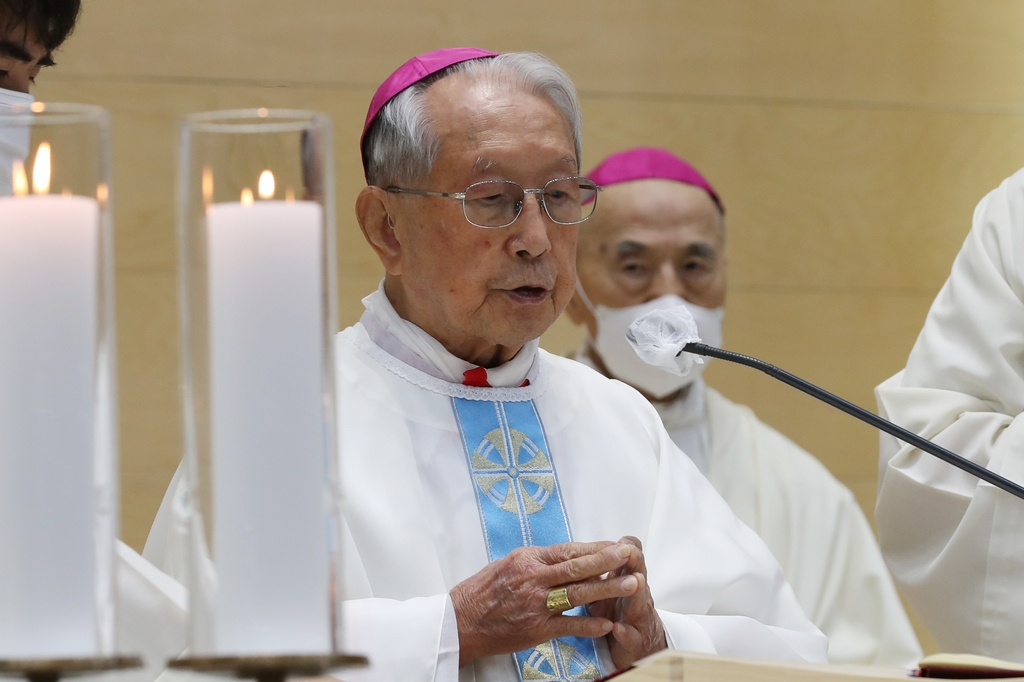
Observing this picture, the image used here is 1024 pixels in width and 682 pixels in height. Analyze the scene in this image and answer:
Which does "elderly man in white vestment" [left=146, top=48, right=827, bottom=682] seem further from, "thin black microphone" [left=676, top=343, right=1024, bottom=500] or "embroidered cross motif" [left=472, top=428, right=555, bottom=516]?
"thin black microphone" [left=676, top=343, right=1024, bottom=500]

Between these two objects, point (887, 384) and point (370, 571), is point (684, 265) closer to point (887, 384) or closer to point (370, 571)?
point (887, 384)

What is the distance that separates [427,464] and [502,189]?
597 mm

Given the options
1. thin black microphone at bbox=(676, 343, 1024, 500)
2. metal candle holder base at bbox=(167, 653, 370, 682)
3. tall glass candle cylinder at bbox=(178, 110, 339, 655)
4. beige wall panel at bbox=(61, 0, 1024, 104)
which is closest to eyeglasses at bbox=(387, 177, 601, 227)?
thin black microphone at bbox=(676, 343, 1024, 500)

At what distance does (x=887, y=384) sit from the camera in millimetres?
3801

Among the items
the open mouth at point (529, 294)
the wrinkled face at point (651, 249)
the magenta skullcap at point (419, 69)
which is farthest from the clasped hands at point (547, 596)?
the wrinkled face at point (651, 249)

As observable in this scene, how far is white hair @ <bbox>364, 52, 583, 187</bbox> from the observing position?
9.91ft

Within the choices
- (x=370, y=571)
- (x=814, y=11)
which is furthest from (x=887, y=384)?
(x=814, y=11)

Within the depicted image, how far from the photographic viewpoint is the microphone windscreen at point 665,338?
2381 mm

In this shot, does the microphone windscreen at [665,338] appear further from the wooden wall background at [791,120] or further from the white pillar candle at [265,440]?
the wooden wall background at [791,120]

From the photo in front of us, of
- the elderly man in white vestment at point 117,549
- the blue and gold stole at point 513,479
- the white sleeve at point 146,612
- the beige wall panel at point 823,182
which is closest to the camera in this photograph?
the elderly man in white vestment at point 117,549

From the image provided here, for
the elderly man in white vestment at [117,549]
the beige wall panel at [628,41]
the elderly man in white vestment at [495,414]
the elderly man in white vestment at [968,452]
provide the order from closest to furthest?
the elderly man in white vestment at [117,549]
the elderly man in white vestment at [495,414]
the elderly man in white vestment at [968,452]
the beige wall panel at [628,41]

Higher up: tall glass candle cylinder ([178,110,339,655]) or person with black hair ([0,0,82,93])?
person with black hair ([0,0,82,93])

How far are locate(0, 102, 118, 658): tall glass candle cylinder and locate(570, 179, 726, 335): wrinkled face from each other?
417cm

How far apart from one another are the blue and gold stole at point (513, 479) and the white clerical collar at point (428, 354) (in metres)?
0.06
